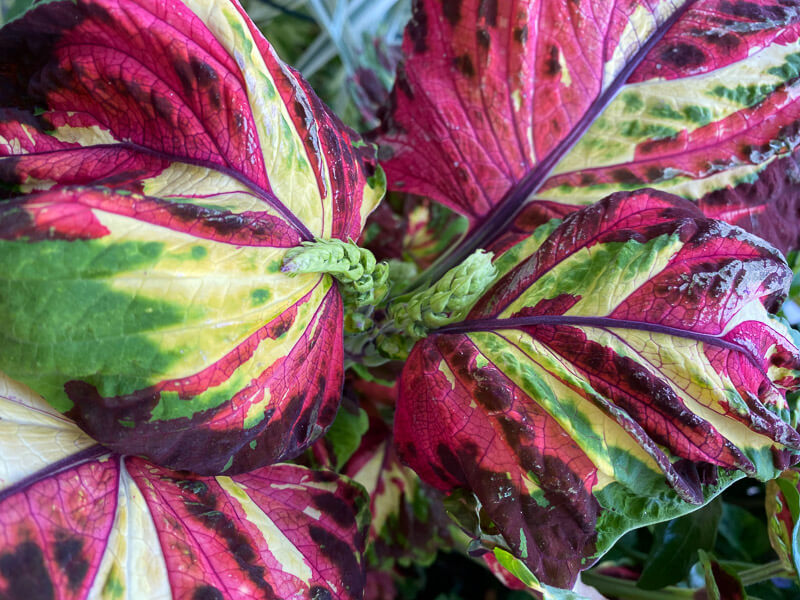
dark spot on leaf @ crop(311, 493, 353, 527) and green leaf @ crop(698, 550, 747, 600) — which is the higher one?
dark spot on leaf @ crop(311, 493, 353, 527)

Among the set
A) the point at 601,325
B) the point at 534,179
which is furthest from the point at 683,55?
the point at 601,325

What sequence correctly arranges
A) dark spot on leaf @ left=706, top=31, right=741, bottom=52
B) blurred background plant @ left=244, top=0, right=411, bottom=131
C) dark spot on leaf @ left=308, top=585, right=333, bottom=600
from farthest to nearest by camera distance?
1. blurred background plant @ left=244, top=0, right=411, bottom=131
2. dark spot on leaf @ left=706, top=31, right=741, bottom=52
3. dark spot on leaf @ left=308, top=585, right=333, bottom=600

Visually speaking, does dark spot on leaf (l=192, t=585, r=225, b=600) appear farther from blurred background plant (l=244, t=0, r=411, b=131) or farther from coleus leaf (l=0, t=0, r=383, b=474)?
blurred background plant (l=244, t=0, r=411, b=131)

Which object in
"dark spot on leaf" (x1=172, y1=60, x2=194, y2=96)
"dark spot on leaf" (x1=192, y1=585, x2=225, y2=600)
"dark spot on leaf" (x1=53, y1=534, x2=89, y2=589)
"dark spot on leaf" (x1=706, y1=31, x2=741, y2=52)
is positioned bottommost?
"dark spot on leaf" (x1=192, y1=585, x2=225, y2=600)

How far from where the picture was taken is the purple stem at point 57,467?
0.37m

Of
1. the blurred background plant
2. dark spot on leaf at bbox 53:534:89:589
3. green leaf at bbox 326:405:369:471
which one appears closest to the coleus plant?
dark spot on leaf at bbox 53:534:89:589

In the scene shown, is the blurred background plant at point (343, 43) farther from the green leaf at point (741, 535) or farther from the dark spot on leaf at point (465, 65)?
the green leaf at point (741, 535)

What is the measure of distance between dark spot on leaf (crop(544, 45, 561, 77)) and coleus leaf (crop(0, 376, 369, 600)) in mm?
397

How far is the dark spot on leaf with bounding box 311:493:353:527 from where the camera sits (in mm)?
501

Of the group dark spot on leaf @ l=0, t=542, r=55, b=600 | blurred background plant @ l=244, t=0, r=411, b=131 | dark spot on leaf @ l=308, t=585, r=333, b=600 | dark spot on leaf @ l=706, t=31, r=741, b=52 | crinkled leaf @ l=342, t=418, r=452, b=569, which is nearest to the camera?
dark spot on leaf @ l=0, t=542, r=55, b=600

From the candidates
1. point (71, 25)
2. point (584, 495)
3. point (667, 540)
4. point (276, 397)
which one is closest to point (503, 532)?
point (584, 495)

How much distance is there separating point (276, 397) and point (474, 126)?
305mm

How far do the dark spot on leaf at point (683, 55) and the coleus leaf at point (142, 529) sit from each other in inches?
18.2

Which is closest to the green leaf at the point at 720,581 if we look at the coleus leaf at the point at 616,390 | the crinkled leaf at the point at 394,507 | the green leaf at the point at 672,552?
the green leaf at the point at 672,552
